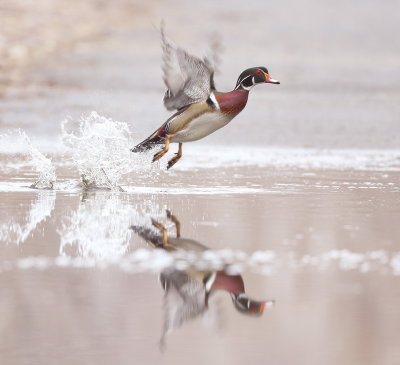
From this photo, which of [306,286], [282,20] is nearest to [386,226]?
[306,286]

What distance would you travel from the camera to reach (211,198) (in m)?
8.55

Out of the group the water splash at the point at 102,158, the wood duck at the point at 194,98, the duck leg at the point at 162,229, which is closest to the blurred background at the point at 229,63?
the water splash at the point at 102,158

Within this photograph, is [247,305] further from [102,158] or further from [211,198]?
[102,158]

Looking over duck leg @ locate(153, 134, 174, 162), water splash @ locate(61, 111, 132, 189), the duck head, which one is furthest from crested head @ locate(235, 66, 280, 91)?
the duck head

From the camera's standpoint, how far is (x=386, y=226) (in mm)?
7223

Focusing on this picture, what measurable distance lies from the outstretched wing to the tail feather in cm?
30

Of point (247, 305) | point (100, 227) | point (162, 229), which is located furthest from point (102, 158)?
point (247, 305)

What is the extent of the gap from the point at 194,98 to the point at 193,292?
3.78 m

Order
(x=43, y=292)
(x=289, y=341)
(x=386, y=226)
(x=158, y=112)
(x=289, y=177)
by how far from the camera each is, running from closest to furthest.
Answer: (x=289, y=341), (x=43, y=292), (x=386, y=226), (x=289, y=177), (x=158, y=112)

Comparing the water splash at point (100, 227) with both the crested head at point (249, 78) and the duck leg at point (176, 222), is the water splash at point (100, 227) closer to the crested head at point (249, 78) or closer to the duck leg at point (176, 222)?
the duck leg at point (176, 222)

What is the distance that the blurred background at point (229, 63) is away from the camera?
15008 millimetres

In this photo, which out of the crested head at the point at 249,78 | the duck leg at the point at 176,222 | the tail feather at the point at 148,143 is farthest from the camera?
the tail feather at the point at 148,143

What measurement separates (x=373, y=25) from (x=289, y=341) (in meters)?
16.9

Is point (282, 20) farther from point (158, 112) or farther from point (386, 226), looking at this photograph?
point (386, 226)
